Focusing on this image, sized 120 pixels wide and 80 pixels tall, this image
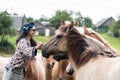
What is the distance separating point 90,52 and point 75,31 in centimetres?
51

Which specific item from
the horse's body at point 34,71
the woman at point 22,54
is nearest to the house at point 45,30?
the horse's body at point 34,71

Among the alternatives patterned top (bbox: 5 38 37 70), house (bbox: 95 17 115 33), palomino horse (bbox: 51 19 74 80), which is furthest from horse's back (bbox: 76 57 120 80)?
house (bbox: 95 17 115 33)

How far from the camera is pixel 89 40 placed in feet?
21.2

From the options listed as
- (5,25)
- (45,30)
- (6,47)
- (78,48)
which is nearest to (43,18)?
(45,30)

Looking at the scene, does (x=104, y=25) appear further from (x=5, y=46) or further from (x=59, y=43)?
(x=59, y=43)

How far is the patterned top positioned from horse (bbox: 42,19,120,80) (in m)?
0.89

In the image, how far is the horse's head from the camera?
674 centimetres

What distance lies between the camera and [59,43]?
6801 mm

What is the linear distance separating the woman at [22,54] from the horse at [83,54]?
92 cm

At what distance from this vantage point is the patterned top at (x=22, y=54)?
25.7ft

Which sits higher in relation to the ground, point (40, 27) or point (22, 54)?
point (22, 54)

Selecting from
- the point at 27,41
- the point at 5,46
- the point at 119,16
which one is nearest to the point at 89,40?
the point at 27,41

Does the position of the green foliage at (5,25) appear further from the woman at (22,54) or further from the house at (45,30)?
the woman at (22,54)

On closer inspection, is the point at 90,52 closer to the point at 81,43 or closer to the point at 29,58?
the point at 81,43
